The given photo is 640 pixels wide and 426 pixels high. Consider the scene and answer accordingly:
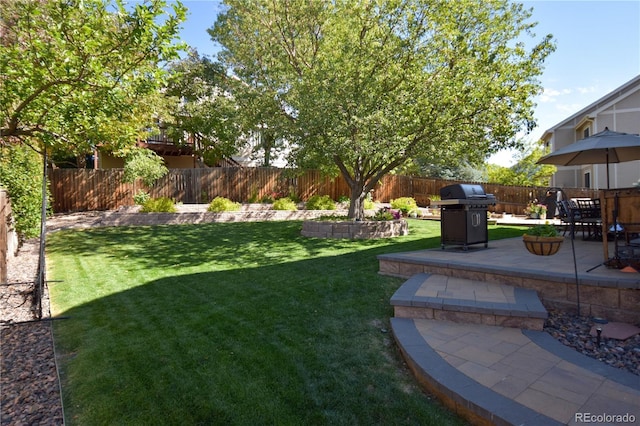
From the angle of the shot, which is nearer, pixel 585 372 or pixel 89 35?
pixel 585 372

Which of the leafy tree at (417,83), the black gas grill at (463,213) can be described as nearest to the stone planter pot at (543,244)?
the black gas grill at (463,213)

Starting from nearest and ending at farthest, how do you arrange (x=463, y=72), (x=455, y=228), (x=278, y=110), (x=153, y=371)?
(x=153, y=371), (x=455, y=228), (x=463, y=72), (x=278, y=110)

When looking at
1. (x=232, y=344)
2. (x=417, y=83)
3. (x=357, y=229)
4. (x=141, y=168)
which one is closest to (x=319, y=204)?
(x=357, y=229)

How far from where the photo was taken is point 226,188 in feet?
54.0

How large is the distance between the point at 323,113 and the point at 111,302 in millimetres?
6072

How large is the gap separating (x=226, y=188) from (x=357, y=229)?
30.1ft

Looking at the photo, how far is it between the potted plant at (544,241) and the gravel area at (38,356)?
166 centimetres

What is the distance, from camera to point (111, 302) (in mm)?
4512

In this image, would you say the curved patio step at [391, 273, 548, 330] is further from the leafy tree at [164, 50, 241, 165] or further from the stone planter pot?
the leafy tree at [164, 50, 241, 165]

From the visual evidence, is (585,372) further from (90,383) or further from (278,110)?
(278,110)

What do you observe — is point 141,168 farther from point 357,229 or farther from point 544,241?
point 544,241

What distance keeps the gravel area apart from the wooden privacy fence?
10.7 m

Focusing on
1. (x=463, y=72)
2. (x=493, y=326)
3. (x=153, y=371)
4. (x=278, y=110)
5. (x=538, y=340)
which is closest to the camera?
(x=153, y=371)

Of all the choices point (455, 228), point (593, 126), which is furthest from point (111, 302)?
point (593, 126)
